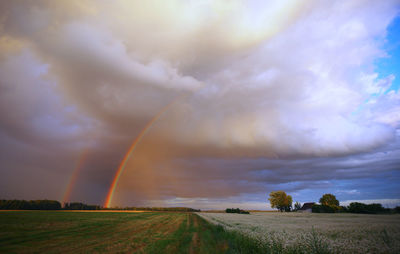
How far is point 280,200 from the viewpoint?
14725cm

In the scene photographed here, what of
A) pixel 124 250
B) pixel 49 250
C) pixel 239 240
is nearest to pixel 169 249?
pixel 124 250

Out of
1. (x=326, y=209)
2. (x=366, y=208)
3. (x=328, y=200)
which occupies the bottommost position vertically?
(x=326, y=209)

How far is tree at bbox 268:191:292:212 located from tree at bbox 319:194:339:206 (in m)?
23.0

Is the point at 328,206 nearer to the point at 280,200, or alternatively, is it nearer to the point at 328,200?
the point at 328,200

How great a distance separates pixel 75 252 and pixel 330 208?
389 ft

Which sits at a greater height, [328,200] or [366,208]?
[328,200]

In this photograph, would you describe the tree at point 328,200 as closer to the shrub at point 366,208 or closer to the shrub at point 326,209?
the shrub at point 326,209

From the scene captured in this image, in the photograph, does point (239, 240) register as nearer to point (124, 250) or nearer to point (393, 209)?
point (124, 250)

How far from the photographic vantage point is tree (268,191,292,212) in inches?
5792

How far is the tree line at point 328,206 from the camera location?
228ft

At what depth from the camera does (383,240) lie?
41.6 feet

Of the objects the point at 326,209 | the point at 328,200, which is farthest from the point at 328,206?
the point at 328,200

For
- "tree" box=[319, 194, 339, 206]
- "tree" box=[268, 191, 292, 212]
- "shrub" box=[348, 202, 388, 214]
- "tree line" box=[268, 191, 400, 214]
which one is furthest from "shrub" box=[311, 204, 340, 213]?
"tree" box=[268, 191, 292, 212]

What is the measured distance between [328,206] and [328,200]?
20981 mm
